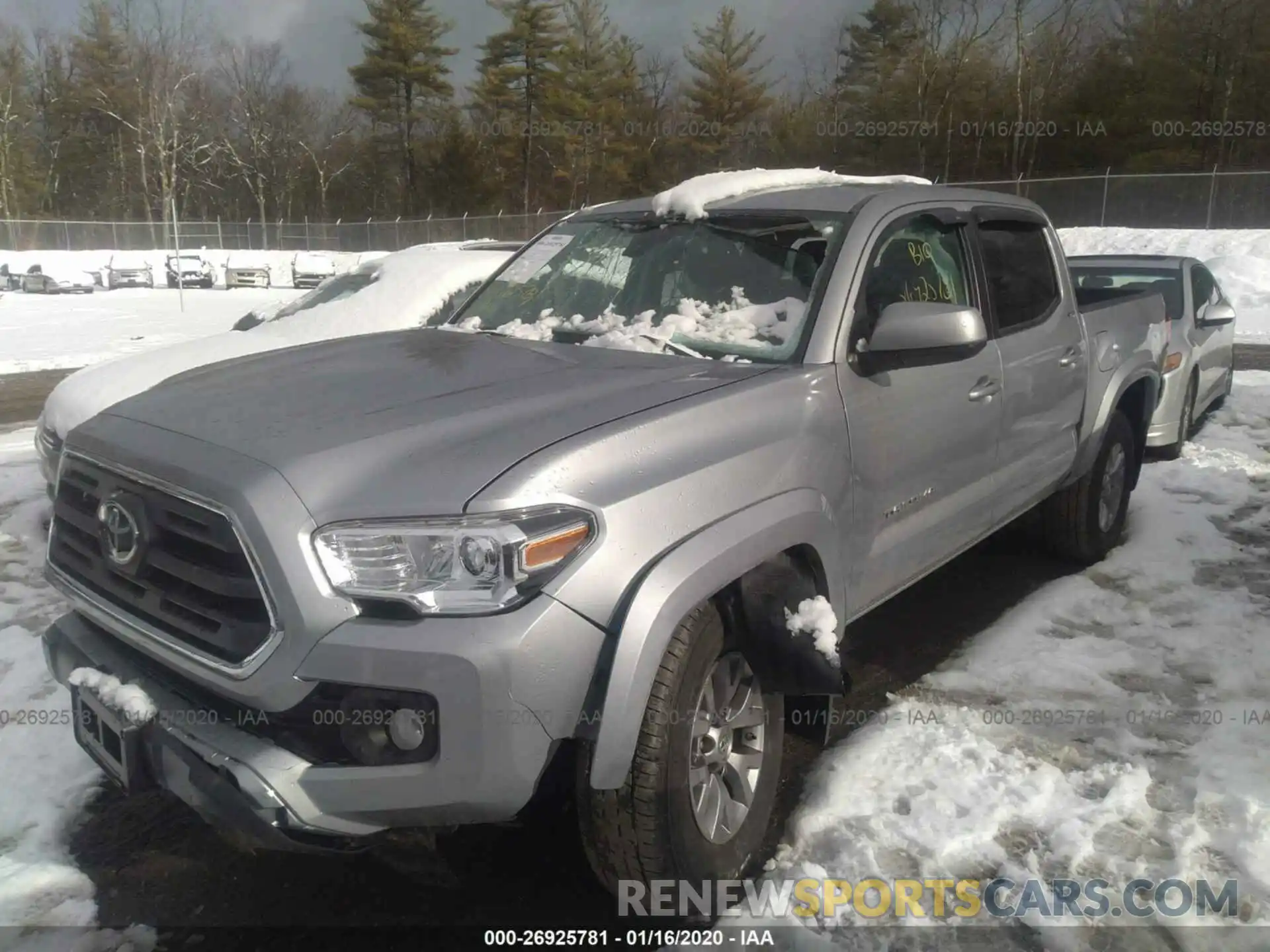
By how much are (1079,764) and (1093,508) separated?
219 cm

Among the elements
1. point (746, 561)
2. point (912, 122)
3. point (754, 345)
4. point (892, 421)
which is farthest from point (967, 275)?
point (912, 122)

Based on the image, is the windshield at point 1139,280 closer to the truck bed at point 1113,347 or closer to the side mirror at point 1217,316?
the side mirror at point 1217,316

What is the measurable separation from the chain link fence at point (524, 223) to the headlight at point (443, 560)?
29.9 metres

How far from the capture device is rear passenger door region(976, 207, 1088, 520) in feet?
13.0

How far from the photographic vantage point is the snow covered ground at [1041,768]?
2752 mm

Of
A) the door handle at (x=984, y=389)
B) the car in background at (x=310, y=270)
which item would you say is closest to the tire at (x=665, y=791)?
the door handle at (x=984, y=389)

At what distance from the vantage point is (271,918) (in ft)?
8.68

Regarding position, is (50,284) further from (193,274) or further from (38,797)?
(38,797)

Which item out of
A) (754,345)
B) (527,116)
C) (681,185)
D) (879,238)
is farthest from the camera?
(527,116)

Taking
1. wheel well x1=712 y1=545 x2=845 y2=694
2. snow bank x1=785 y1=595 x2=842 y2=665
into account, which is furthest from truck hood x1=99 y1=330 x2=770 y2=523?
snow bank x1=785 y1=595 x2=842 y2=665

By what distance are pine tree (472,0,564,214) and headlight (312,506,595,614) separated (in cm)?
4790

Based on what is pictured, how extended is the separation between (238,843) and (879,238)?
8.78ft

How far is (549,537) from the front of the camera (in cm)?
211

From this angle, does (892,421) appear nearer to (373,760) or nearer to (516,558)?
(516,558)
